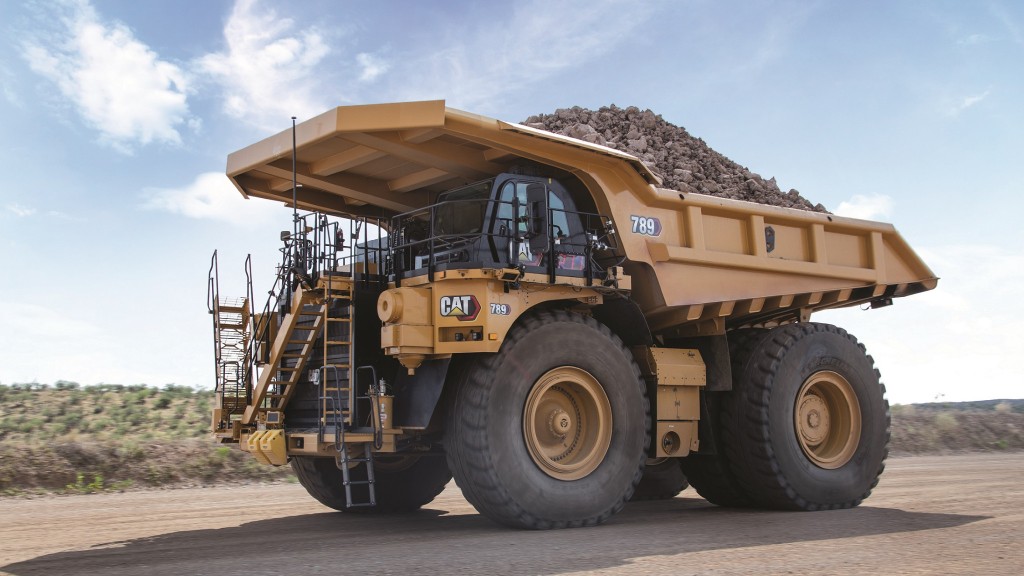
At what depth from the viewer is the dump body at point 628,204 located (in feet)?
28.8

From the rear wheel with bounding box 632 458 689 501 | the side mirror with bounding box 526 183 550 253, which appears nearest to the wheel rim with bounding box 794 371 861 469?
the rear wheel with bounding box 632 458 689 501

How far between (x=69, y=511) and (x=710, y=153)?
1719 centimetres

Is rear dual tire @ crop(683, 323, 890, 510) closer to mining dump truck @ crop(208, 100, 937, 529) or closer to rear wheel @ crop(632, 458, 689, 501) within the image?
mining dump truck @ crop(208, 100, 937, 529)

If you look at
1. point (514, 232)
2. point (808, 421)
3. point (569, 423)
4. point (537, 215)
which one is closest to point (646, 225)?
point (537, 215)

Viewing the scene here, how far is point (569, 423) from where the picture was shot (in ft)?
28.5

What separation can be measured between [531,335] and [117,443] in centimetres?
845

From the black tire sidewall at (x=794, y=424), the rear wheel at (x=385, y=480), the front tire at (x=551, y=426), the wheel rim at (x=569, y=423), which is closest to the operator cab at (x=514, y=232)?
the front tire at (x=551, y=426)

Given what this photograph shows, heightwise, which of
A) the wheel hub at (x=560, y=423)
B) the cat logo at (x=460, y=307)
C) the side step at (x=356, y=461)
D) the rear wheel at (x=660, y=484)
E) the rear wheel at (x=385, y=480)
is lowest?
the rear wheel at (x=660, y=484)

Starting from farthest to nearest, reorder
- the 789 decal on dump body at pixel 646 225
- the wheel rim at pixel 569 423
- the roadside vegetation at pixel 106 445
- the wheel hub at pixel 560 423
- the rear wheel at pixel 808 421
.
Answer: the roadside vegetation at pixel 106 445 → the rear wheel at pixel 808 421 → the 789 decal on dump body at pixel 646 225 → the wheel hub at pixel 560 423 → the wheel rim at pixel 569 423

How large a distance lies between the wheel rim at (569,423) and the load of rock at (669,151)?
35.2ft

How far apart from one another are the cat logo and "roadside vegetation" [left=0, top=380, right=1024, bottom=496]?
7153 mm

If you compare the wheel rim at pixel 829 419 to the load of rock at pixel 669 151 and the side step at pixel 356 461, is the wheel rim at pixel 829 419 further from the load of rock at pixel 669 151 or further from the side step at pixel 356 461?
the load of rock at pixel 669 151

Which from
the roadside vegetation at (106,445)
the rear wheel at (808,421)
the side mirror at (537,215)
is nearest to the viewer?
the side mirror at (537,215)

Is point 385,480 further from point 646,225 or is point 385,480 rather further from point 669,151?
point 669,151
